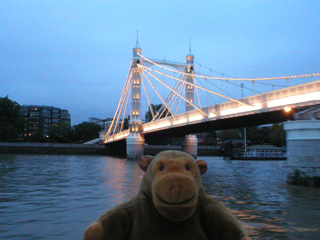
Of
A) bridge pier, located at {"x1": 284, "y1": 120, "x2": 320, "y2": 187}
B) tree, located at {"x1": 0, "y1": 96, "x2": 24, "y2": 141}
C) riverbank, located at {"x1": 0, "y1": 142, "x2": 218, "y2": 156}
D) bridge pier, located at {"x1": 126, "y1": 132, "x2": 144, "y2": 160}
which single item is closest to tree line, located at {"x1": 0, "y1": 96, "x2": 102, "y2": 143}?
tree, located at {"x1": 0, "y1": 96, "x2": 24, "y2": 141}

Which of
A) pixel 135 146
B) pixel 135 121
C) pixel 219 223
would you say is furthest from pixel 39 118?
pixel 219 223

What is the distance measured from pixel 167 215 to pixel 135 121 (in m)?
48.4

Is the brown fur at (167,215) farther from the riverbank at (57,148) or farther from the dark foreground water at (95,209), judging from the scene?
the riverbank at (57,148)

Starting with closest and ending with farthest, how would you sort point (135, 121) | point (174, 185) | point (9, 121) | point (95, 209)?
point (174, 185) → point (95, 209) → point (135, 121) → point (9, 121)

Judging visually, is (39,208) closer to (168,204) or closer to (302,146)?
(168,204)

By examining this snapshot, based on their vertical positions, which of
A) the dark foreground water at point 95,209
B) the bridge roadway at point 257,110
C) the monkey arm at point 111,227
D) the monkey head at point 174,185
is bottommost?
the dark foreground water at point 95,209

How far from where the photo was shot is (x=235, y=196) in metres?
12.2

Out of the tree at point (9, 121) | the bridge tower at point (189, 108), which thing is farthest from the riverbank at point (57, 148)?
the bridge tower at point (189, 108)

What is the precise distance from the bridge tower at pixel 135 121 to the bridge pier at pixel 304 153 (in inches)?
1369

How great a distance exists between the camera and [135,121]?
5100 cm

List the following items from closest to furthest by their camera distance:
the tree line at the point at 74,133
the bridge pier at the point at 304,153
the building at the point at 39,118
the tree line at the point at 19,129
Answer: the bridge pier at the point at 304,153
the tree line at the point at 19,129
the tree line at the point at 74,133
the building at the point at 39,118

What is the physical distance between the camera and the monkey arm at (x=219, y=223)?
3.00m

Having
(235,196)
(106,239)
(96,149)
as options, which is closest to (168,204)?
(106,239)

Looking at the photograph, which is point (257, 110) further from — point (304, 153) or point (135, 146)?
point (135, 146)
